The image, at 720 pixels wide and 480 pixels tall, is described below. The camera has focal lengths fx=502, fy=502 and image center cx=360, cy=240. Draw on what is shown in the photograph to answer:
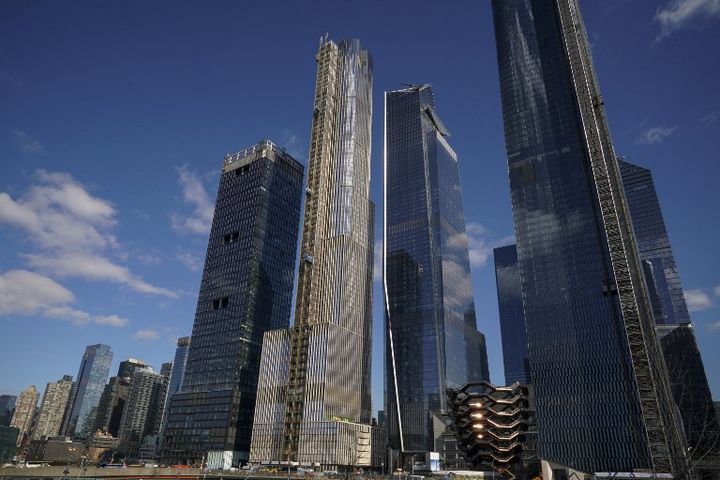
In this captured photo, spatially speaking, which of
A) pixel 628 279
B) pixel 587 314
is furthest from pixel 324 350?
pixel 587 314

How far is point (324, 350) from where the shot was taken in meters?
164

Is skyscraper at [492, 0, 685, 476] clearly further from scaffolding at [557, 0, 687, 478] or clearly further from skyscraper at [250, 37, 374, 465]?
skyscraper at [250, 37, 374, 465]

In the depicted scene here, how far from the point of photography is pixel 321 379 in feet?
529

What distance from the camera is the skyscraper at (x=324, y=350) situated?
158000 millimetres

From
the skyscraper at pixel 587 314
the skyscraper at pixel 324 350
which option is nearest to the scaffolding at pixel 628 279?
the skyscraper at pixel 587 314

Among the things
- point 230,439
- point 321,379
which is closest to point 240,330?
point 230,439

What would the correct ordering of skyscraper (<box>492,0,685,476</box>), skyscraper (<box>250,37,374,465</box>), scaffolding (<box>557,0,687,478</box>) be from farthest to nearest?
skyscraper (<box>250,37,374,465</box>) < skyscraper (<box>492,0,685,476</box>) < scaffolding (<box>557,0,687,478</box>)

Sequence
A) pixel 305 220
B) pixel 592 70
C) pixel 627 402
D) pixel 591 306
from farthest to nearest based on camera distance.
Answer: pixel 305 220 → pixel 591 306 → pixel 627 402 → pixel 592 70

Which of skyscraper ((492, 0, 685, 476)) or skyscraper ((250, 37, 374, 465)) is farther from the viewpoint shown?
skyscraper ((250, 37, 374, 465))

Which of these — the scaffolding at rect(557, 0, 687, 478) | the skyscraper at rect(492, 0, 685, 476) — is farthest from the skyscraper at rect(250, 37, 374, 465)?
the scaffolding at rect(557, 0, 687, 478)

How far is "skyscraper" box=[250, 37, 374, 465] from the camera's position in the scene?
158000 millimetres

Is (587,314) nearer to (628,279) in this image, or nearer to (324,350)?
(628,279)

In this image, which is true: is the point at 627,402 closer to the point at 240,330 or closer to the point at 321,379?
the point at 321,379

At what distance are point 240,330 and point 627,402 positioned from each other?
462 ft
